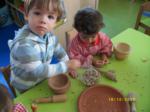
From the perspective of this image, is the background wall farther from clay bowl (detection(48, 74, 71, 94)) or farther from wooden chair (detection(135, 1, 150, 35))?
clay bowl (detection(48, 74, 71, 94))

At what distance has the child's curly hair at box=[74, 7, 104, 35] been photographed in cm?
117

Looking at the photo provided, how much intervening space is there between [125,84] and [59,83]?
32 cm

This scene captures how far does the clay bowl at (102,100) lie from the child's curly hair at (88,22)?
333 millimetres

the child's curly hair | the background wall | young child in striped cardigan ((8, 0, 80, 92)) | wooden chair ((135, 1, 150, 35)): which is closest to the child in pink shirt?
the child's curly hair

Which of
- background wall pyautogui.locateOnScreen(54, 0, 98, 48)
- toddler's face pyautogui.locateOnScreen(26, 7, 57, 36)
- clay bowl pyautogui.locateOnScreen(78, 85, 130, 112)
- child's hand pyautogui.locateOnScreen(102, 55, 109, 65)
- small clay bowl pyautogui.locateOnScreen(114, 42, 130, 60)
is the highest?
toddler's face pyautogui.locateOnScreen(26, 7, 57, 36)

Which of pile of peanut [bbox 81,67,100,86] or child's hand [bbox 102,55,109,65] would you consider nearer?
pile of peanut [bbox 81,67,100,86]

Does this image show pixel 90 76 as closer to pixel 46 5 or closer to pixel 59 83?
pixel 59 83

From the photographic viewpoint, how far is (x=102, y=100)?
97 centimetres

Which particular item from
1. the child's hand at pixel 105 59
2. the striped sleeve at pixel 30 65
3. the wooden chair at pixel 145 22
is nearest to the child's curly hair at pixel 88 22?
the child's hand at pixel 105 59

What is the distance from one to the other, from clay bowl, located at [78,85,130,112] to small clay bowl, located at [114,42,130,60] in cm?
24

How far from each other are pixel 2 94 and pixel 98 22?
2.38ft

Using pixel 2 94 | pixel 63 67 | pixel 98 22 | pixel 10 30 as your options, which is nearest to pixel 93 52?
pixel 98 22

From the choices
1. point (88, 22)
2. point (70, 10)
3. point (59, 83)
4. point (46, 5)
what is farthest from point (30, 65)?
point (70, 10)

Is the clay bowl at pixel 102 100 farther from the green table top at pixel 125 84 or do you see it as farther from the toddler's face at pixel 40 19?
the toddler's face at pixel 40 19
